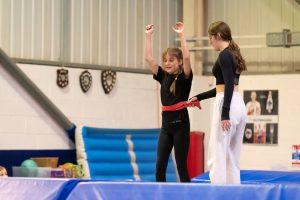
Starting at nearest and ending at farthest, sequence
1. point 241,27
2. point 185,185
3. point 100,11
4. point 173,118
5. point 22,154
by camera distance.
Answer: point 185,185 → point 173,118 → point 22,154 → point 100,11 → point 241,27

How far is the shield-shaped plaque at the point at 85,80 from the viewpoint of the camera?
8.71 metres

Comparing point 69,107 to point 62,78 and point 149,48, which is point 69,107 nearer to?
point 62,78

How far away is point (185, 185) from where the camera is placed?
3.70m

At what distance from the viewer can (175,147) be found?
5004 millimetres

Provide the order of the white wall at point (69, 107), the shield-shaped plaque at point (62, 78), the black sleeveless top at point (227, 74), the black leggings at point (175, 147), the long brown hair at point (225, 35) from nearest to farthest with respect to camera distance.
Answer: the black sleeveless top at point (227, 74)
the long brown hair at point (225, 35)
the black leggings at point (175, 147)
the white wall at point (69, 107)
the shield-shaped plaque at point (62, 78)

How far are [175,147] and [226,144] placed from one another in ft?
2.42

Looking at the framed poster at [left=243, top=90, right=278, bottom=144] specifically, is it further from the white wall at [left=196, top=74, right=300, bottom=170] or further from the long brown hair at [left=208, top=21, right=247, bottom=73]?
the long brown hair at [left=208, top=21, right=247, bottom=73]

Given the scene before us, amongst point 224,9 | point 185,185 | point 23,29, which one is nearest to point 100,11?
point 23,29

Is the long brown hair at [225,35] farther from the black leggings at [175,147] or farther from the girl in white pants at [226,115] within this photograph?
the black leggings at [175,147]

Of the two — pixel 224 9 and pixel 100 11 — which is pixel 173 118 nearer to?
pixel 100 11

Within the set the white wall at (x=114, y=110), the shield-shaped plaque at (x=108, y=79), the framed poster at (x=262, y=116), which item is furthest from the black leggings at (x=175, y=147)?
the framed poster at (x=262, y=116)

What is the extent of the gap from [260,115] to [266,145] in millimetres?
444

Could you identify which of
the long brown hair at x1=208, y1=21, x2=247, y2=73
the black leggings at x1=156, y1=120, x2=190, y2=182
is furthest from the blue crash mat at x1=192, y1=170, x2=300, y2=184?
the long brown hair at x1=208, y1=21, x2=247, y2=73

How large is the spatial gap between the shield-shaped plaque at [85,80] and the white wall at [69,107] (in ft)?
0.16
